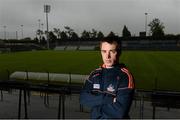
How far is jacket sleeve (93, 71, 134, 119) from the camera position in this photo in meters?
3.05

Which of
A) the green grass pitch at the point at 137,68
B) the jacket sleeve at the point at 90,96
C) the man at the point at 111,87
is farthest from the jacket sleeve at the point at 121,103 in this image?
the green grass pitch at the point at 137,68

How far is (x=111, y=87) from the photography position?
122 inches

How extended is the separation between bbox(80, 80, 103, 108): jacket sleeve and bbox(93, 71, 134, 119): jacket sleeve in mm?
100

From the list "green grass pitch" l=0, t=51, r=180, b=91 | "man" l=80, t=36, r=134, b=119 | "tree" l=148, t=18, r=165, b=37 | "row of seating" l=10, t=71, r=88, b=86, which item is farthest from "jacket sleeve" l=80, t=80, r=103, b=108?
"tree" l=148, t=18, r=165, b=37

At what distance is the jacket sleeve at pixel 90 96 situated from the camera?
3.18 m

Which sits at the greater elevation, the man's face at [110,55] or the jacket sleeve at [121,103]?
the man's face at [110,55]

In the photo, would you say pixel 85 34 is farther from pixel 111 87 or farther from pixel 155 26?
pixel 111 87

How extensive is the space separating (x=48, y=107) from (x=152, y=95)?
5371mm

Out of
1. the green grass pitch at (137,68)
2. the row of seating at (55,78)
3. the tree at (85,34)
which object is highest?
the tree at (85,34)

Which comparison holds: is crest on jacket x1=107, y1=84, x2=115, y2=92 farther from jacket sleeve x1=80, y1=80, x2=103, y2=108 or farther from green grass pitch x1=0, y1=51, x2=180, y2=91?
green grass pitch x1=0, y1=51, x2=180, y2=91

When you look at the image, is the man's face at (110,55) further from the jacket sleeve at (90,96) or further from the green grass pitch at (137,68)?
the green grass pitch at (137,68)

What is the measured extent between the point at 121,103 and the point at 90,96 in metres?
0.35

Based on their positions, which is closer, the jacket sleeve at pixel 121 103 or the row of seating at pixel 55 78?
the jacket sleeve at pixel 121 103

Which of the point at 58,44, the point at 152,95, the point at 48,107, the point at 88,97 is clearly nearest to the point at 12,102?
the point at 48,107
